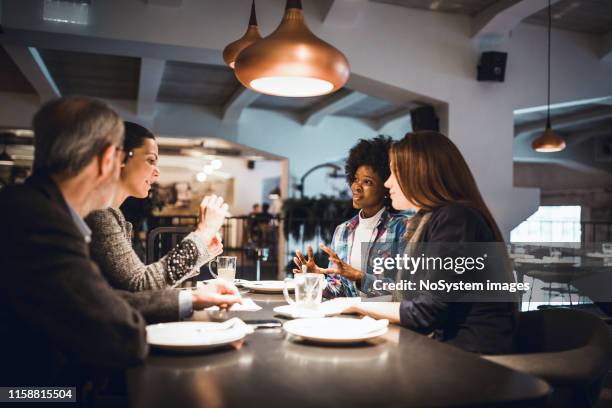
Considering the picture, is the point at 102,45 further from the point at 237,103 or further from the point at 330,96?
the point at 330,96

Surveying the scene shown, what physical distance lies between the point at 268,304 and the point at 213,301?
1.73ft

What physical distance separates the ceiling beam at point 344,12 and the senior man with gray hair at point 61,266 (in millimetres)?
3558

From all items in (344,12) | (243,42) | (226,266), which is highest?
(344,12)

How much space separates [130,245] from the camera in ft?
5.88

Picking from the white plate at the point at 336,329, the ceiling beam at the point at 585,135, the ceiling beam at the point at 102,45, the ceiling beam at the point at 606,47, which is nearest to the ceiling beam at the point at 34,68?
the ceiling beam at the point at 102,45

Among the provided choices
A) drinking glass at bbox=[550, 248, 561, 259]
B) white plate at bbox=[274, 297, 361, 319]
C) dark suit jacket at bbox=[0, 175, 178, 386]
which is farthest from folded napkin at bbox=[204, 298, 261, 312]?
drinking glass at bbox=[550, 248, 561, 259]

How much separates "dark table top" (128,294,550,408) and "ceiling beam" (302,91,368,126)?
626 centimetres

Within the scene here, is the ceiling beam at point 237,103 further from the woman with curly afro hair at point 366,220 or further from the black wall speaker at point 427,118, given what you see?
the woman with curly afro hair at point 366,220

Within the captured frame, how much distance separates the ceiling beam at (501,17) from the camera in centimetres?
434

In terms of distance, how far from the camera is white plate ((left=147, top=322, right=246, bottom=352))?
115 cm

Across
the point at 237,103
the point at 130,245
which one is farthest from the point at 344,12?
the point at 237,103

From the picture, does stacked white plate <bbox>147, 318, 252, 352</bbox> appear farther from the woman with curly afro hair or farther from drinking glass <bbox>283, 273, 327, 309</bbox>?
the woman with curly afro hair

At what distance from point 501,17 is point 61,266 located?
466 centimetres

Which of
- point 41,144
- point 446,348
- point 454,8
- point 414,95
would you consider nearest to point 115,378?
point 41,144
